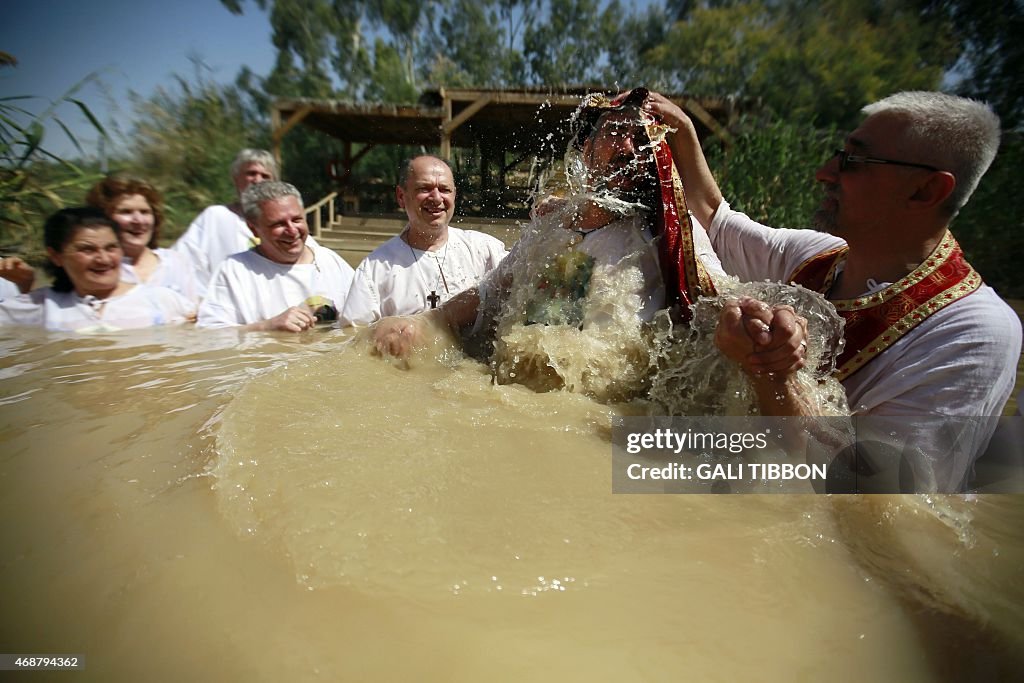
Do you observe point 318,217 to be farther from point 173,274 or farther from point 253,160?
point 173,274

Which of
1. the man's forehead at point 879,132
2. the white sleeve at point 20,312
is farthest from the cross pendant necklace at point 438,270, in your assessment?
the man's forehead at point 879,132

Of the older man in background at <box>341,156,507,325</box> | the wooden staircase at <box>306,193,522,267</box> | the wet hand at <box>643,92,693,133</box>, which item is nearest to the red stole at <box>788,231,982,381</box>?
the wet hand at <box>643,92,693,133</box>

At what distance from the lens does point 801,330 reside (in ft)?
4.28

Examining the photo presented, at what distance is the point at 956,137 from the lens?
1433mm

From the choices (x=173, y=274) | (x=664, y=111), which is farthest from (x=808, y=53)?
(x=173, y=274)

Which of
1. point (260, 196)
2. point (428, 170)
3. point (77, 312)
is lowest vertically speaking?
point (77, 312)

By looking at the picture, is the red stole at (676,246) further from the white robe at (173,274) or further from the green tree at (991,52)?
the green tree at (991,52)

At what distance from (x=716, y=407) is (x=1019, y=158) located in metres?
11.5

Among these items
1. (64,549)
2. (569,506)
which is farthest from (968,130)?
(64,549)

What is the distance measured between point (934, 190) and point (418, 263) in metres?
2.59

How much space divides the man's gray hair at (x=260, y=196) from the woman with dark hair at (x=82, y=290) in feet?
2.33

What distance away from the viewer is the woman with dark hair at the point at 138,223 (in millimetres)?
3330

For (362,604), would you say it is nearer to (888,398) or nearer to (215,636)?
(215,636)

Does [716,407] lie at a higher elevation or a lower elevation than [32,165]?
lower
